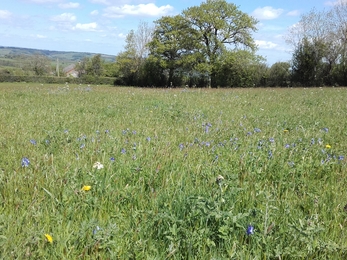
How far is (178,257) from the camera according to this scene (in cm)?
179

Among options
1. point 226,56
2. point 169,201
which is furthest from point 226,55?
point 169,201

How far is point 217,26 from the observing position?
36344 mm

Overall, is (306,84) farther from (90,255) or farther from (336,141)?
A: (90,255)

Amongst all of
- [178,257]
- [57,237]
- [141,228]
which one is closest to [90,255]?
[57,237]

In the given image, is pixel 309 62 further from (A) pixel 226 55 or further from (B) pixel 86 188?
(B) pixel 86 188

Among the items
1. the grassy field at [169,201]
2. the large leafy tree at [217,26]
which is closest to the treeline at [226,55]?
the large leafy tree at [217,26]

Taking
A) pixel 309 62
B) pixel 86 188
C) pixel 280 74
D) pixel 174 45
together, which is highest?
pixel 174 45

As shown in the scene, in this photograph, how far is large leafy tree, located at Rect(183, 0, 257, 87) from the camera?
1431 inches

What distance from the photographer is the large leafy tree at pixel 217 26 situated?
36344 millimetres

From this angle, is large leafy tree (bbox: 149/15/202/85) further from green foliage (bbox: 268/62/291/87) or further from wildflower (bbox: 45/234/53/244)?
wildflower (bbox: 45/234/53/244)

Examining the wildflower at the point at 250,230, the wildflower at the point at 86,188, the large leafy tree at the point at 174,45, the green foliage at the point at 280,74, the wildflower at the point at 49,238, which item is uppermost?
the large leafy tree at the point at 174,45

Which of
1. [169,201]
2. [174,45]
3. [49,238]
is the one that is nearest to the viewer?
[49,238]

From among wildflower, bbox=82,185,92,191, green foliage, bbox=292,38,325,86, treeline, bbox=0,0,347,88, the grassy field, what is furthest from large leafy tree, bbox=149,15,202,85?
wildflower, bbox=82,185,92,191

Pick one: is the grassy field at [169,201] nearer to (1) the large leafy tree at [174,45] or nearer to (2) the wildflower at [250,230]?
(2) the wildflower at [250,230]
